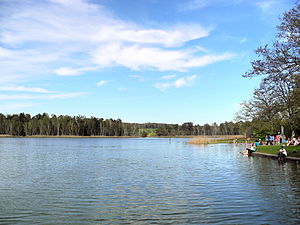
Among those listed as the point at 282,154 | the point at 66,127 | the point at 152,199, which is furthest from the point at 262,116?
the point at 66,127

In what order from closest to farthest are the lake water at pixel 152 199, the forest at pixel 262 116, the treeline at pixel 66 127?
the lake water at pixel 152 199
the forest at pixel 262 116
the treeline at pixel 66 127

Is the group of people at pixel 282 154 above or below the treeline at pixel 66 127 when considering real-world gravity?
below

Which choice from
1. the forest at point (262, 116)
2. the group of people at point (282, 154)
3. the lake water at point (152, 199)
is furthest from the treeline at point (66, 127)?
the lake water at point (152, 199)

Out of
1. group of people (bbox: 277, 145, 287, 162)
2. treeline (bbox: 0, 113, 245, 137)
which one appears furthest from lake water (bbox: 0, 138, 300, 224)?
treeline (bbox: 0, 113, 245, 137)

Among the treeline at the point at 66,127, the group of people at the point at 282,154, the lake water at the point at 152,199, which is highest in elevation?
the treeline at the point at 66,127

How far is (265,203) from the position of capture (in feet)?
33.9

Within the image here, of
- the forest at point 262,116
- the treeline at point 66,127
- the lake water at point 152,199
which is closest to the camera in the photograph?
the lake water at point 152,199

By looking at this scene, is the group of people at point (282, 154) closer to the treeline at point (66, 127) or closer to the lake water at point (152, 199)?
the lake water at point (152, 199)

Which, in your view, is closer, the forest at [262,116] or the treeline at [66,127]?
the forest at [262,116]

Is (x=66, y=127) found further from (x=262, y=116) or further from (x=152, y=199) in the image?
(x=152, y=199)

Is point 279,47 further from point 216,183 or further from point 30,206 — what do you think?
point 30,206

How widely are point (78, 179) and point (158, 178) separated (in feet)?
14.6

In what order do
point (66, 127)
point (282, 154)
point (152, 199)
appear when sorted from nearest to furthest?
point (152, 199) → point (282, 154) → point (66, 127)

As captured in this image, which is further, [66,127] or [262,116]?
[66,127]
